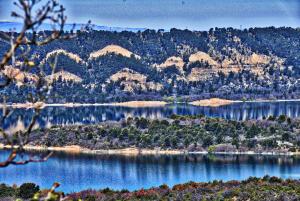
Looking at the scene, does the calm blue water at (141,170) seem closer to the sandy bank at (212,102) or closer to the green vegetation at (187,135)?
the green vegetation at (187,135)

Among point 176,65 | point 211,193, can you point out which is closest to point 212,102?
point 176,65

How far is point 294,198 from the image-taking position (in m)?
24.0

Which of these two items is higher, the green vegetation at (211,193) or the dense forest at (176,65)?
the dense forest at (176,65)

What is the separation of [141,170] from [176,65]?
361 ft

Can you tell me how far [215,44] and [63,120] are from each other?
293ft

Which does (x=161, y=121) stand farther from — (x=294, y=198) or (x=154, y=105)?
(x=154, y=105)

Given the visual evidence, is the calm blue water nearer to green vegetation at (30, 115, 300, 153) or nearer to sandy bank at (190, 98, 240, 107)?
green vegetation at (30, 115, 300, 153)

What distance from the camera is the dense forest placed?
135 metres

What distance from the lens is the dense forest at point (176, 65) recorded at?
5320 inches

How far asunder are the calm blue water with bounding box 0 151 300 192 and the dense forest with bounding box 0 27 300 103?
211 ft

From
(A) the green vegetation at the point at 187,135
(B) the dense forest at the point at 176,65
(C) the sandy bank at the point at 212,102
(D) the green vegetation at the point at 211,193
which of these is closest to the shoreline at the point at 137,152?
(A) the green vegetation at the point at 187,135

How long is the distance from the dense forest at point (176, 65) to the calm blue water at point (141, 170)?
6446cm

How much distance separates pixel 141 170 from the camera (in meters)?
46.4

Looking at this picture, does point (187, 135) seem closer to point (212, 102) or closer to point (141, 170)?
point (141, 170)
